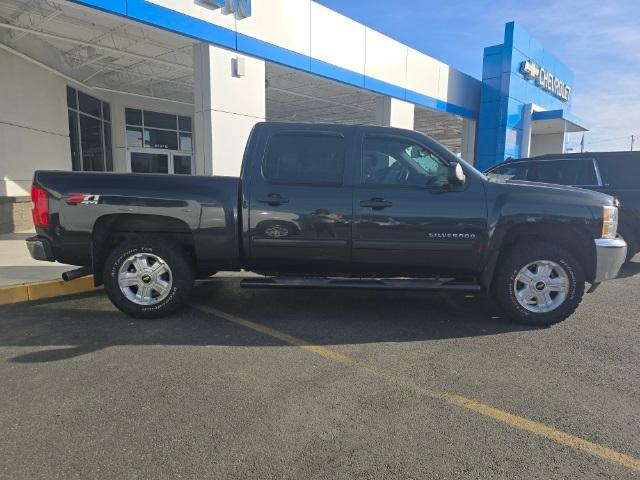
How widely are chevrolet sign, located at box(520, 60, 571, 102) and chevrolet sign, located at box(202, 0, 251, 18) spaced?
16263mm

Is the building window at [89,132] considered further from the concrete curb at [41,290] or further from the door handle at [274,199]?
the door handle at [274,199]

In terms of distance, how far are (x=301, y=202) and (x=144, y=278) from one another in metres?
1.89

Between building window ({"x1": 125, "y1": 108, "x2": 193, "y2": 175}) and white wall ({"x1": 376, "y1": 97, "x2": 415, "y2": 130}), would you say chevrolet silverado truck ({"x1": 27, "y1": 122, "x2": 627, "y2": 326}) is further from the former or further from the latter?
building window ({"x1": 125, "y1": 108, "x2": 193, "y2": 175})

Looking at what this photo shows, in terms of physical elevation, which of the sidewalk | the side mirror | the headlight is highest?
the side mirror

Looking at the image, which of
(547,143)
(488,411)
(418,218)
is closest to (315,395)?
(488,411)

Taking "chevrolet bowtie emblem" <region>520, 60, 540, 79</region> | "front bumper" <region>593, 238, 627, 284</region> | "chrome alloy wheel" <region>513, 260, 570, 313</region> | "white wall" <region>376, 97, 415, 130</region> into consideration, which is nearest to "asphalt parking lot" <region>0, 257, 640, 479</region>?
"chrome alloy wheel" <region>513, 260, 570, 313</region>

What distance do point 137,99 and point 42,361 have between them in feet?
55.5

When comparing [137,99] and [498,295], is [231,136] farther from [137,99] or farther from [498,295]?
[137,99]

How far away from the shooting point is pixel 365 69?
14.5 metres

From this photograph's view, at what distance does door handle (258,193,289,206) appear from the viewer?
4660 mm

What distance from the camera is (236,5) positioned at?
33.6 ft

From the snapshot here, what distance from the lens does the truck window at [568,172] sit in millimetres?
8430

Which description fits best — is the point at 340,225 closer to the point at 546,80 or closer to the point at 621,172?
the point at 621,172

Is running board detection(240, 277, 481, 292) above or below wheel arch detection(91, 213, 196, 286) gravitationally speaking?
below
